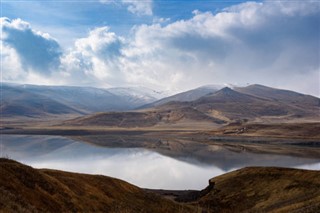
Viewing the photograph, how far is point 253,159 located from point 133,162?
29844 millimetres

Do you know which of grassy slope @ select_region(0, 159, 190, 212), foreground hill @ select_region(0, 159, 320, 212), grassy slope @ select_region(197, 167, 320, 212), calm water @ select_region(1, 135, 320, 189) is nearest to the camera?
grassy slope @ select_region(0, 159, 190, 212)

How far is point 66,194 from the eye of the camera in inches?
1075

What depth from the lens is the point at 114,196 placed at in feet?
109

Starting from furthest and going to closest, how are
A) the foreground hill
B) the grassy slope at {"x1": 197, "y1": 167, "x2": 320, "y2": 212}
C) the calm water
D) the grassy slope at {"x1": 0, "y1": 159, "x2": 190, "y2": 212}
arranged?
the calm water
the grassy slope at {"x1": 197, "y1": 167, "x2": 320, "y2": 212}
the foreground hill
the grassy slope at {"x1": 0, "y1": 159, "x2": 190, "y2": 212}

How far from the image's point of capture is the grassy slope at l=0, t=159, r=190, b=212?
73.8 feet

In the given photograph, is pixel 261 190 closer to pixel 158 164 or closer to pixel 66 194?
pixel 66 194

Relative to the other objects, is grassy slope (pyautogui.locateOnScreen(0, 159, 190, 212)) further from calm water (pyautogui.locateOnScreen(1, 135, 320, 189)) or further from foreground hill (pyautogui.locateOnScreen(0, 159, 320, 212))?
calm water (pyautogui.locateOnScreen(1, 135, 320, 189))

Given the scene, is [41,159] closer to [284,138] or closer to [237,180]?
[237,180]

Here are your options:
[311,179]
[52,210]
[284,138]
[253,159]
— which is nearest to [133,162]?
[253,159]

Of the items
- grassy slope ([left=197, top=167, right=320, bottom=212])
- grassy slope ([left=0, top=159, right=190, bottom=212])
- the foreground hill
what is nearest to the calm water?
grassy slope ([left=197, top=167, right=320, bottom=212])

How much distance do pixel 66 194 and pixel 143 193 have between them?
12.0 metres

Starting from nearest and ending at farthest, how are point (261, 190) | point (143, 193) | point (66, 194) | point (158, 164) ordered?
point (66, 194) < point (143, 193) < point (261, 190) < point (158, 164)

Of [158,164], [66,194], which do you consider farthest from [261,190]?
[158,164]

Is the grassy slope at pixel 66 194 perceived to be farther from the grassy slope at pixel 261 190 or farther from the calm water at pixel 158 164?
the calm water at pixel 158 164
